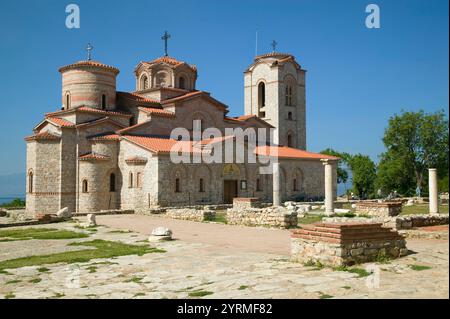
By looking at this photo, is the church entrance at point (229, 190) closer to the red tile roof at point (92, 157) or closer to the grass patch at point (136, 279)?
the red tile roof at point (92, 157)

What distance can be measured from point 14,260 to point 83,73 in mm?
22670

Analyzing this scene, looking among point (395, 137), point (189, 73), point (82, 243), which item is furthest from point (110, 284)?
point (395, 137)

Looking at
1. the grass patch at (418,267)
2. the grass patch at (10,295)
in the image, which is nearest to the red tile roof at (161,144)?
the grass patch at (10,295)

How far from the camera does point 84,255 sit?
11.1m

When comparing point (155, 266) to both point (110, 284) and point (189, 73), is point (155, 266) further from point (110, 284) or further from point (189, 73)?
point (189, 73)

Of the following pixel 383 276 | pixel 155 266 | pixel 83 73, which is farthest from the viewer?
pixel 83 73

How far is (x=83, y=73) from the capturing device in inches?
1238

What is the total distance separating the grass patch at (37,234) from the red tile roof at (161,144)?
1009cm

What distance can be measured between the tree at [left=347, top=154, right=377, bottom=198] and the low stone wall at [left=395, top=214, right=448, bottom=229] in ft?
117

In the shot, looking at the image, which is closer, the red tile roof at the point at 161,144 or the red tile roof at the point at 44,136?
the red tile roof at the point at 161,144

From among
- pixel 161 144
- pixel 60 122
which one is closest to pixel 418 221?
pixel 161 144

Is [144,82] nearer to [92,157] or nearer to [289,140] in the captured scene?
[92,157]

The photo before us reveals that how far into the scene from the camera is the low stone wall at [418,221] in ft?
46.5

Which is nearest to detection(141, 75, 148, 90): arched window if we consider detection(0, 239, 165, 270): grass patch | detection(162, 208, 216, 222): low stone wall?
detection(162, 208, 216, 222): low stone wall
